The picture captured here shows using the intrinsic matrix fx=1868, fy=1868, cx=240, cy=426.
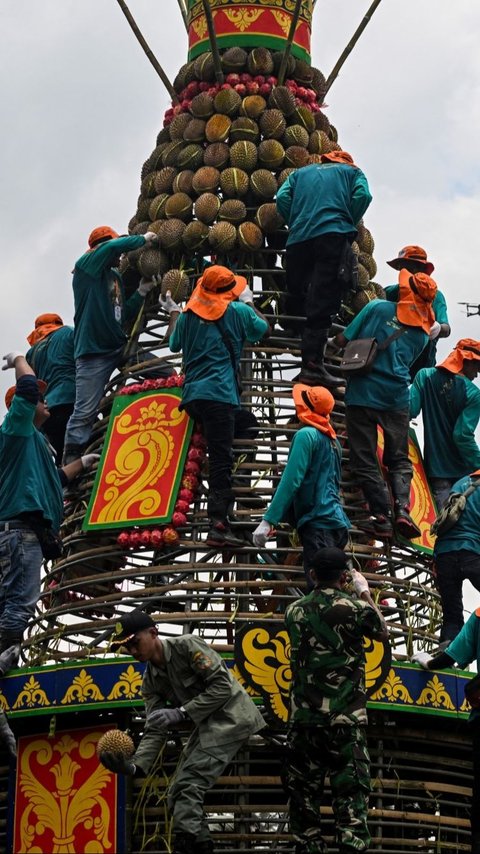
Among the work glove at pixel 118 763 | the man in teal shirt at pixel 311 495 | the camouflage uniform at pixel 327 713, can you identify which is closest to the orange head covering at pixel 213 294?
the man in teal shirt at pixel 311 495

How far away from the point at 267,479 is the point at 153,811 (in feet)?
10.4

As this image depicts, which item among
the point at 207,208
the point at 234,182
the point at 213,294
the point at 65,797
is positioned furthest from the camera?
the point at 234,182

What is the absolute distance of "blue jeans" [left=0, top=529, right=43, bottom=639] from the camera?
46.7ft

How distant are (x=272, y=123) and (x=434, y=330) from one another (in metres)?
2.56

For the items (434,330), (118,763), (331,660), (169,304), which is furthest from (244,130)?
(118,763)

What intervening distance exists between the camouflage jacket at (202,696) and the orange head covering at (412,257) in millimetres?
6242

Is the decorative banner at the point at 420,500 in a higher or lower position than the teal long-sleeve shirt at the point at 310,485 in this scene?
Result: higher

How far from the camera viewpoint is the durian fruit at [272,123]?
677 inches

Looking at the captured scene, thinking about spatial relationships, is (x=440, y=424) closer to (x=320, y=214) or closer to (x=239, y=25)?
(x=320, y=214)

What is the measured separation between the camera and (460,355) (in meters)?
16.3

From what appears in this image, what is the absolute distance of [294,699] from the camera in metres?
11.5

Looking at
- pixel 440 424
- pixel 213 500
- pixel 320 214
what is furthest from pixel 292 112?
pixel 213 500

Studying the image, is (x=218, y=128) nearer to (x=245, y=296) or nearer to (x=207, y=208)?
(x=207, y=208)

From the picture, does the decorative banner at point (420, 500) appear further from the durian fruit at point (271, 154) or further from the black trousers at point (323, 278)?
the durian fruit at point (271, 154)
